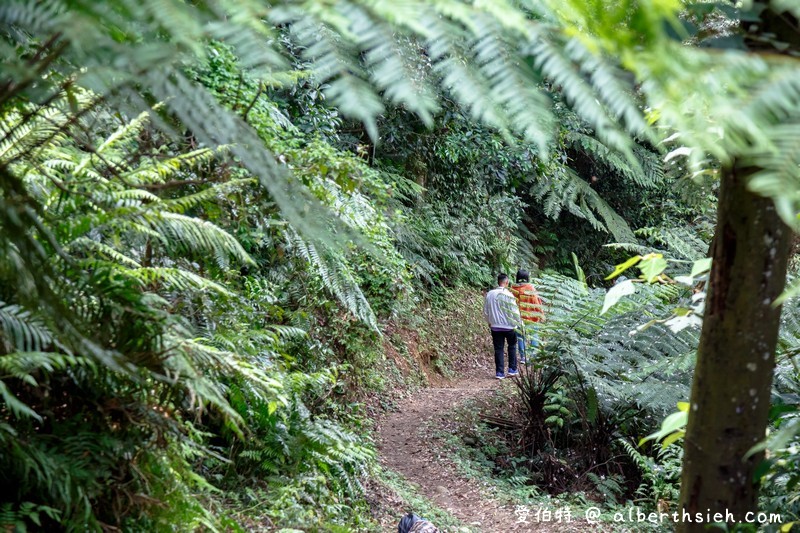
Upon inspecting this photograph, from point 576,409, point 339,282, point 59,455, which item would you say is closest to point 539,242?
point 576,409

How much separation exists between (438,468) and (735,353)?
467cm

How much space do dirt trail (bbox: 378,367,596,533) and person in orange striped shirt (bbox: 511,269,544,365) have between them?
1.25 m

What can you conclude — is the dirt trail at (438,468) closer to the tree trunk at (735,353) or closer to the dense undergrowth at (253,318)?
the dense undergrowth at (253,318)

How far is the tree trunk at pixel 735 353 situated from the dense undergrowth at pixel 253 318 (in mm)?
374

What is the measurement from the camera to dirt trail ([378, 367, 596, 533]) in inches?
195

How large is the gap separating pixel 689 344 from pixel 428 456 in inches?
102

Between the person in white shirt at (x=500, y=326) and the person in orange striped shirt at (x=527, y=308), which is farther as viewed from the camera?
the person in white shirt at (x=500, y=326)

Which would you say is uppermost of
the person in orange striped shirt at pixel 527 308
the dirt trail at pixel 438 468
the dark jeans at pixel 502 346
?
the person in orange striped shirt at pixel 527 308

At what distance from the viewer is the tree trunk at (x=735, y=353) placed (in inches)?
63.5

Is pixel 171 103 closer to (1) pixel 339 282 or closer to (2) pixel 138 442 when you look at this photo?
(2) pixel 138 442

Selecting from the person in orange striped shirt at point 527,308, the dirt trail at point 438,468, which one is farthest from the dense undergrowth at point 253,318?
the dirt trail at point 438,468

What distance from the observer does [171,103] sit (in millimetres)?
1197

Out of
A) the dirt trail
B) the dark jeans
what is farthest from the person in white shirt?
the dirt trail

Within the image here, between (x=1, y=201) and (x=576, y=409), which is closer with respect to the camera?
(x=1, y=201)
